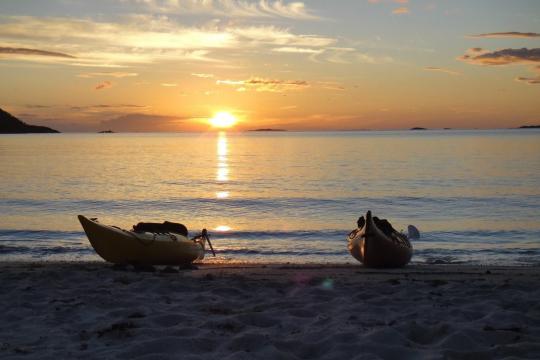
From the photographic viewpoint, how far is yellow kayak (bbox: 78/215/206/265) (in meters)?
12.7

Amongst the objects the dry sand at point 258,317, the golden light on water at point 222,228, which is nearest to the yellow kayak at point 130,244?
the dry sand at point 258,317

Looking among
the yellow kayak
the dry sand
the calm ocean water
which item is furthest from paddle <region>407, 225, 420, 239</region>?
the yellow kayak

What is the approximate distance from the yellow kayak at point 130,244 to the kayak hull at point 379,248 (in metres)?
4.90

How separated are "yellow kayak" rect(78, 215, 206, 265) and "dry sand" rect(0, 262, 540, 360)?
113 cm

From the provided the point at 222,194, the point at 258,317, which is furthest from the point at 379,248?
the point at 222,194

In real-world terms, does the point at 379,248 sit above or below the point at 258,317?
below

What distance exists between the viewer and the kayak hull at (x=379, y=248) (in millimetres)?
13914

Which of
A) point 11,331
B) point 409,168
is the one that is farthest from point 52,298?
point 409,168

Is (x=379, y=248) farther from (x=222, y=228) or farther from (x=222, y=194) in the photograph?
(x=222, y=194)

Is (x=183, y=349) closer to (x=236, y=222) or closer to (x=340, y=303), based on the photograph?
(x=340, y=303)

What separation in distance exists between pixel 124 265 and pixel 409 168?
155ft

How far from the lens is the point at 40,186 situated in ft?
130

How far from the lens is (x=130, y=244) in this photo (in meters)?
12.8

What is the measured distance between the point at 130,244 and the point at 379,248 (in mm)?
6323
